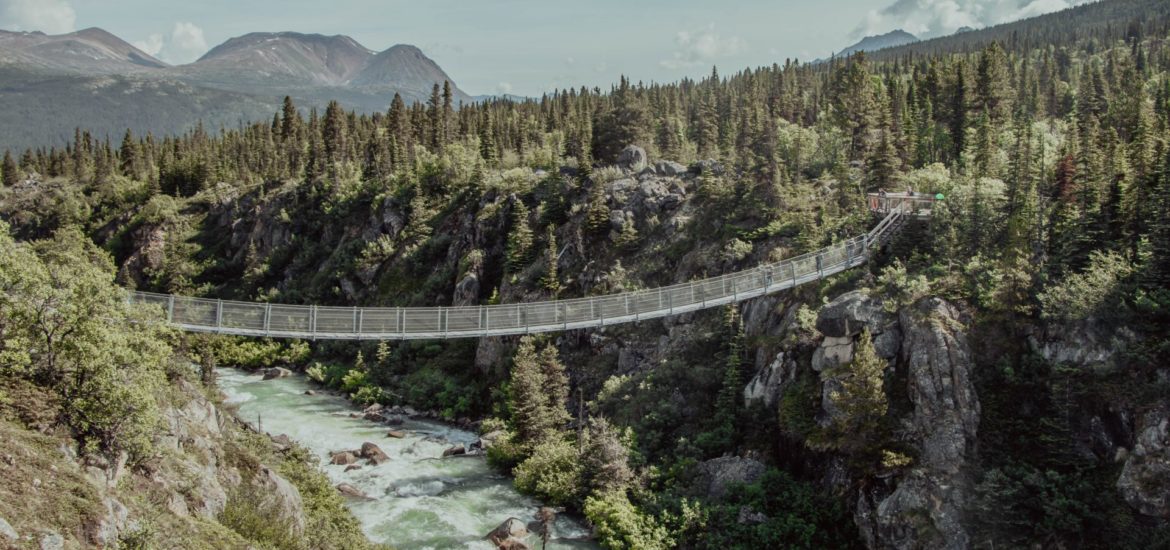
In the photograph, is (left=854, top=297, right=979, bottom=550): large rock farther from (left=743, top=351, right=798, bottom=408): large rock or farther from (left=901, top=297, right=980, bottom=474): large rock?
(left=743, top=351, right=798, bottom=408): large rock

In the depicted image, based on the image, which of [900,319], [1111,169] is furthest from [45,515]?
[1111,169]

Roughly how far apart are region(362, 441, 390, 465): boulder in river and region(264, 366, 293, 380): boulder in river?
703 inches

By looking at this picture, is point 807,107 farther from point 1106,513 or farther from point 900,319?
point 1106,513

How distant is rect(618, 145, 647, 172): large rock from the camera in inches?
2012

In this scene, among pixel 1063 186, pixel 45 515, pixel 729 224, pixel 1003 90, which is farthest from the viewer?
pixel 1003 90

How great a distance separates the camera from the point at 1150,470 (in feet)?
65.9

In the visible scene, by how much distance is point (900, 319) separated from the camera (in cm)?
2622

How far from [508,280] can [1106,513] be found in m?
31.6

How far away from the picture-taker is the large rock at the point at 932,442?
72.4 feet

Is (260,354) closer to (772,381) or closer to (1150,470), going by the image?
(772,381)

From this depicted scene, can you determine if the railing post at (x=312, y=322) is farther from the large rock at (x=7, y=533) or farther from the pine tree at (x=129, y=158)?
the pine tree at (x=129, y=158)

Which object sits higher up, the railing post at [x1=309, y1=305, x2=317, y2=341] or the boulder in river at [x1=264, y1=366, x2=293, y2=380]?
the railing post at [x1=309, y1=305, x2=317, y2=341]

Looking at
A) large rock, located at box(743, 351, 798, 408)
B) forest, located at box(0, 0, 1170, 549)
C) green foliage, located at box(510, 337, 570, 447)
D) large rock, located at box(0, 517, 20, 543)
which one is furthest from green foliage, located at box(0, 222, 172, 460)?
large rock, located at box(743, 351, 798, 408)

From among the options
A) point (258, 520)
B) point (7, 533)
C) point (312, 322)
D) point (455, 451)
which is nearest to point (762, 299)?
point (455, 451)
